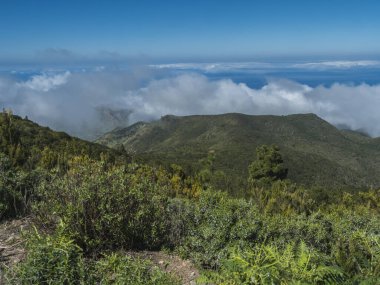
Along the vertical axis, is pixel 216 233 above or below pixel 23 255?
below

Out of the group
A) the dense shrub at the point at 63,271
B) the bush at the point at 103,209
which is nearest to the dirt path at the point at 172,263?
the bush at the point at 103,209

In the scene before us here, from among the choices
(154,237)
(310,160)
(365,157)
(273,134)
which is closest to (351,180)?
(310,160)

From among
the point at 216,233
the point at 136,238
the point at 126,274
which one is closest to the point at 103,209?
the point at 136,238

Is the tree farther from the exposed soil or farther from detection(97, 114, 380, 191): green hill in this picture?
the exposed soil

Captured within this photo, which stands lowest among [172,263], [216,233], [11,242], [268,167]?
[268,167]

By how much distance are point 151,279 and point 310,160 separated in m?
124

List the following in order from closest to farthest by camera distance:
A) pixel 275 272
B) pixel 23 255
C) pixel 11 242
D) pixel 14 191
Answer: pixel 275 272
pixel 23 255
pixel 11 242
pixel 14 191

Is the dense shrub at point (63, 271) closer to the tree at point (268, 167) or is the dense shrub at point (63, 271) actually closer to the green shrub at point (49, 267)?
the green shrub at point (49, 267)

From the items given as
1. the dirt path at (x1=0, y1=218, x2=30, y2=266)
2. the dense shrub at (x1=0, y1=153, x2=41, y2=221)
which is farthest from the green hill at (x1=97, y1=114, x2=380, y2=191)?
the dirt path at (x1=0, y1=218, x2=30, y2=266)

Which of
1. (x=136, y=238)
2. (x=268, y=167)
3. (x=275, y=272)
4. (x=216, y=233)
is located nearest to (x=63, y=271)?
(x=275, y=272)

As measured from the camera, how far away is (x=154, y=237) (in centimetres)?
755

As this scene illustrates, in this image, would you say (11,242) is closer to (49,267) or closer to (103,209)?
(103,209)

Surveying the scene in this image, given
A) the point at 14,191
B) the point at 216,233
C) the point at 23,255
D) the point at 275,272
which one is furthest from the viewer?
the point at 14,191

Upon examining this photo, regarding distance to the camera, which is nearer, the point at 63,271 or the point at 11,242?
the point at 63,271
